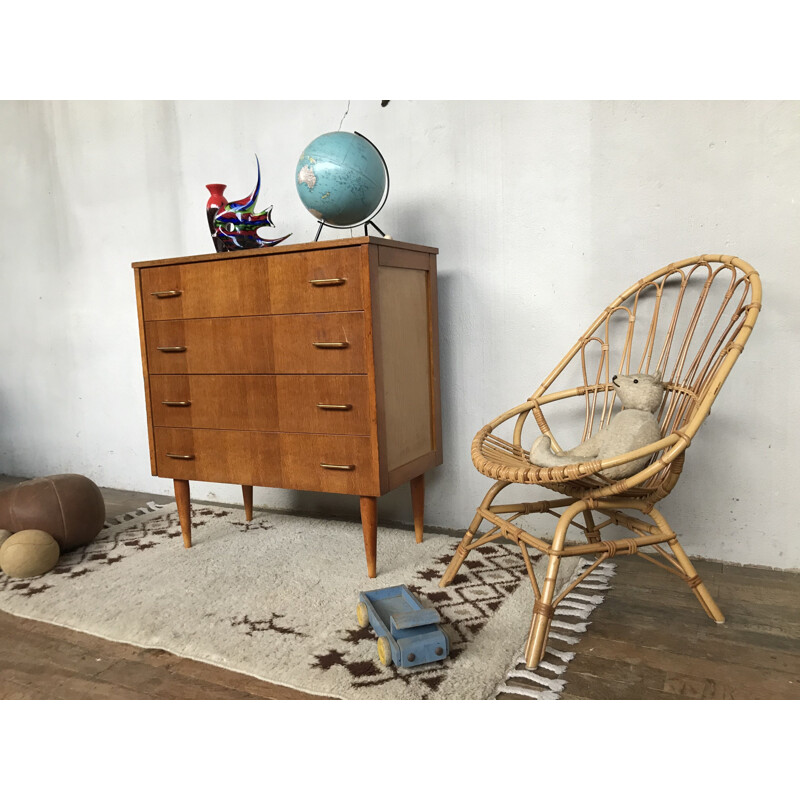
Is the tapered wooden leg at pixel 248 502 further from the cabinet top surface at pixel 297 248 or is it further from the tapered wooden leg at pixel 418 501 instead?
the cabinet top surface at pixel 297 248

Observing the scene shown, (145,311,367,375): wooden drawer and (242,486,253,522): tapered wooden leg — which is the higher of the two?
(145,311,367,375): wooden drawer

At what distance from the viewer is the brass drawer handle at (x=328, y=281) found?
198 cm

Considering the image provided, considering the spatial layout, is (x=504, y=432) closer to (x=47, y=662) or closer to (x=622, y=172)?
(x=622, y=172)

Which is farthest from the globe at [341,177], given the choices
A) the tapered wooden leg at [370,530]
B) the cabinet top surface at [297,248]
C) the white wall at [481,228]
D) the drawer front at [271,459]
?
the tapered wooden leg at [370,530]

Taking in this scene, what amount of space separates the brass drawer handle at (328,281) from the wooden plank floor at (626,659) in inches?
43.9

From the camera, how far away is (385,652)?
153cm

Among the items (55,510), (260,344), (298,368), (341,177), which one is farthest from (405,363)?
(55,510)

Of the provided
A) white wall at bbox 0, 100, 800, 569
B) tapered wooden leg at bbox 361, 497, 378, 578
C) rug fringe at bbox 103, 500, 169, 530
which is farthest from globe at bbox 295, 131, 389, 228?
rug fringe at bbox 103, 500, 169, 530

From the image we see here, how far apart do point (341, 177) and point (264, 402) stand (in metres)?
0.77

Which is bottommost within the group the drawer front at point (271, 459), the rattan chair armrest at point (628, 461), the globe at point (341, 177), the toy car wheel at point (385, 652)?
the toy car wheel at point (385, 652)

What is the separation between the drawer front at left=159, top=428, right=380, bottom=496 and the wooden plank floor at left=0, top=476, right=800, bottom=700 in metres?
0.68

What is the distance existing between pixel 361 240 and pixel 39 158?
2.58m

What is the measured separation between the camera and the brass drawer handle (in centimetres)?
198

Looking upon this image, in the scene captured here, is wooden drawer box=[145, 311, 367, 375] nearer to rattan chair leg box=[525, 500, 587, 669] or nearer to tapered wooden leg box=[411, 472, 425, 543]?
tapered wooden leg box=[411, 472, 425, 543]
